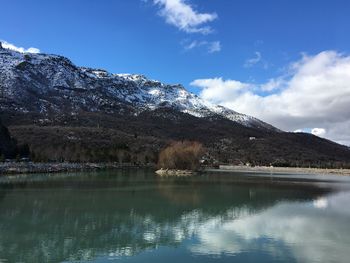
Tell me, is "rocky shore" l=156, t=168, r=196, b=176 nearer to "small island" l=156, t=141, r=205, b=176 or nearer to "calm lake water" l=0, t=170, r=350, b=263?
"small island" l=156, t=141, r=205, b=176

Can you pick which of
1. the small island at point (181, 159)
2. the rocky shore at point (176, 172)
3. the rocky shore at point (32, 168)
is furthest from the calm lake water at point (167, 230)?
the small island at point (181, 159)

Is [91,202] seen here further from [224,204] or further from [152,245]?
[152,245]

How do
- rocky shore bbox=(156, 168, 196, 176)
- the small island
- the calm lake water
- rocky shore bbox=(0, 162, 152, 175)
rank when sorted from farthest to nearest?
1. the small island
2. rocky shore bbox=(156, 168, 196, 176)
3. rocky shore bbox=(0, 162, 152, 175)
4. the calm lake water

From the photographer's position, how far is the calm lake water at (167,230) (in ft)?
58.4

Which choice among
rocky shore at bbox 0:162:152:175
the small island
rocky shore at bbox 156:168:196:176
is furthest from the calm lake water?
the small island

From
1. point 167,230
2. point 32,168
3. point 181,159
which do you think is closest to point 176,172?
point 181,159

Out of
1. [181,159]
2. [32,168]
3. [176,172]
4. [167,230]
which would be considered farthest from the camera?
[181,159]

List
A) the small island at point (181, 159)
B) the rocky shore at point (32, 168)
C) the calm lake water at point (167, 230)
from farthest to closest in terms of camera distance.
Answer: the small island at point (181, 159), the rocky shore at point (32, 168), the calm lake water at point (167, 230)

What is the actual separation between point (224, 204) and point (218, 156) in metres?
159

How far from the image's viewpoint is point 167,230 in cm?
2353

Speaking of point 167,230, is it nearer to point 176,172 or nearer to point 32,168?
point 32,168

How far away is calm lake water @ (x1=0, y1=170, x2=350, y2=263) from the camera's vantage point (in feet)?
58.4

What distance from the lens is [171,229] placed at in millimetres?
23875

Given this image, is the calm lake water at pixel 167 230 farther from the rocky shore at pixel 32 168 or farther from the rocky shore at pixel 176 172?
the rocky shore at pixel 176 172
